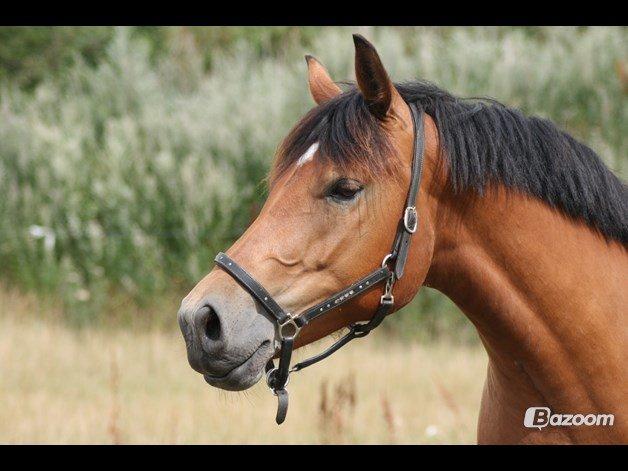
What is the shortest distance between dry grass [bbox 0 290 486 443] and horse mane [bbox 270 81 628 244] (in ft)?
7.11

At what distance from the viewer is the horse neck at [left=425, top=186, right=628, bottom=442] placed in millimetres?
2795

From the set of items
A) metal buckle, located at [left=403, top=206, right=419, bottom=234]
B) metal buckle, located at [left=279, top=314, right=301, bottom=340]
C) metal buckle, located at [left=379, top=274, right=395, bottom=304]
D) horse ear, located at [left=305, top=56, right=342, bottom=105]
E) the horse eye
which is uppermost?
horse ear, located at [left=305, top=56, right=342, bottom=105]

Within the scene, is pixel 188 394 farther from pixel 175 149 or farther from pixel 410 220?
pixel 410 220

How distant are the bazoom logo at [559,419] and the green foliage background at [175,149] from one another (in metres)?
6.08

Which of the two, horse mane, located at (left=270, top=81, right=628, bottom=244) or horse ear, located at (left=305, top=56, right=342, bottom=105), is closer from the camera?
horse mane, located at (left=270, top=81, right=628, bottom=244)

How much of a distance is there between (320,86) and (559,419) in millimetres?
1434

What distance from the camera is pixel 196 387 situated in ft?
23.9

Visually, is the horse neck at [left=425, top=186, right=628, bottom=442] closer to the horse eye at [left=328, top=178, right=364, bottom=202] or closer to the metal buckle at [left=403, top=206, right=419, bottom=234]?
the metal buckle at [left=403, top=206, right=419, bottom=234]

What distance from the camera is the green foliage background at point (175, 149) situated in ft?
30.4

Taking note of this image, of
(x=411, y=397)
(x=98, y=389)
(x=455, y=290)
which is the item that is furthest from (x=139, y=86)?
(x=455, y=290)

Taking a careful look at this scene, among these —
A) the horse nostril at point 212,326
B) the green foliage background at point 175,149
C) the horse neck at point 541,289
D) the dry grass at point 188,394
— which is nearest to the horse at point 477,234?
the horse neck at point 541,289

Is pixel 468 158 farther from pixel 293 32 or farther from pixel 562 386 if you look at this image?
pixel 293 32

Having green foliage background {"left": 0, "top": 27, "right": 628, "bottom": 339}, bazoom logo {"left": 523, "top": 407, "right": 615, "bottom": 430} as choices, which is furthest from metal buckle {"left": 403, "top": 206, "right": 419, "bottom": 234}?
green foliage background {"left": 0, "top": 27, "right": 628, "bottom": 339}

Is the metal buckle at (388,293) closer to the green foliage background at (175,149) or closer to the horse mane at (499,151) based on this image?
the horse mane at (499,151)
